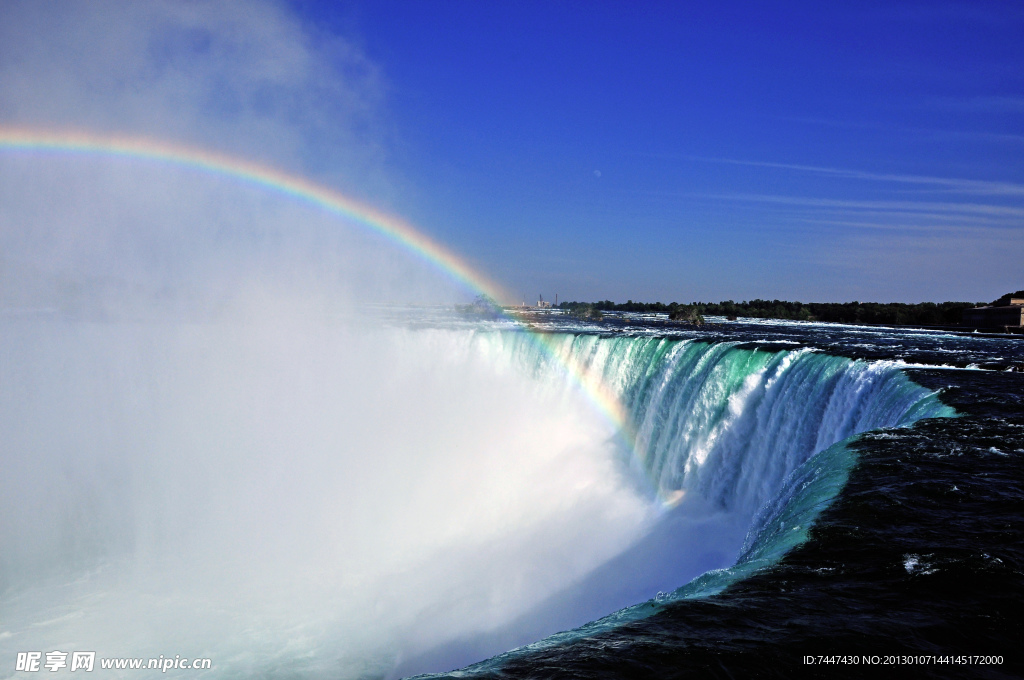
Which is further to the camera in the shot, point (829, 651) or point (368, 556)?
point (368, 556)

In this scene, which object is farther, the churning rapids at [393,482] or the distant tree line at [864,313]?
the distant tree line at [864,313]

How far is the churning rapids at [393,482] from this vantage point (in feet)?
30.9

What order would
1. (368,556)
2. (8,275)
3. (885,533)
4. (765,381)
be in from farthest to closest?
(8,275) < (368,556) < (765,381) < (885,533)

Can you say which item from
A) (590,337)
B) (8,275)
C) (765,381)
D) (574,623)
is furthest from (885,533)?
(8,275)

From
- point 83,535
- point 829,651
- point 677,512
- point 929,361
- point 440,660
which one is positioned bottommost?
point 83,535

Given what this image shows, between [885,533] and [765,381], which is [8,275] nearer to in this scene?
[765,381]

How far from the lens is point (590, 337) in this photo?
74.7 feet

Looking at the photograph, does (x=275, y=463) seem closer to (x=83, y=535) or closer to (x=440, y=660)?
(x=83, y=535)

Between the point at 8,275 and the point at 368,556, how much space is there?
34654 millimetres

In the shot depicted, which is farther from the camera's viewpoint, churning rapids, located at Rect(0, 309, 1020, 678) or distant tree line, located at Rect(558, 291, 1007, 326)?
distant tree line, located at Rect(558, 291, 1007, 326)

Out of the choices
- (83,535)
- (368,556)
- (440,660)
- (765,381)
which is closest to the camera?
(440,660)

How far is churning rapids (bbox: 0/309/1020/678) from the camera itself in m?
9.41

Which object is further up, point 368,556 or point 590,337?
point 590,337

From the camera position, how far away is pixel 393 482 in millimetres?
18875
